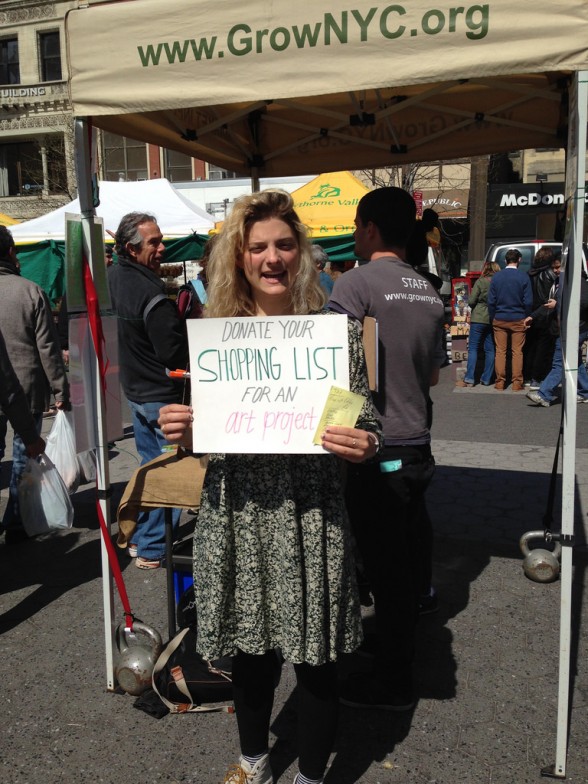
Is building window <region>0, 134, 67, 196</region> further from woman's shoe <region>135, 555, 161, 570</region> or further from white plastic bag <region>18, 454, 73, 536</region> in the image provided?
→ woman's shoe <region>135, 555, 161, 570</region>

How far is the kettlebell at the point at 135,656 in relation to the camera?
3.05 meters

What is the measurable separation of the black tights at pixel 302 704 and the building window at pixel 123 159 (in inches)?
1178

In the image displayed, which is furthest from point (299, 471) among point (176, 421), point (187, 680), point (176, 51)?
point (176, 51)

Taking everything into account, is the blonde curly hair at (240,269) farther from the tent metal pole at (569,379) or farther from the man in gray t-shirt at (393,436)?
the tent metal pole at (569,379)

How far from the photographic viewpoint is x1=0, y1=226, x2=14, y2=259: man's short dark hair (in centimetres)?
445

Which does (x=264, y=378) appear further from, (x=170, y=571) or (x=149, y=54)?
(x=170, y=571)

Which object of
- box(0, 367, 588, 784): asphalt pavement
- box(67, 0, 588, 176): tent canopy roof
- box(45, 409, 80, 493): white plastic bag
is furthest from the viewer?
box(45, 409, 80, 493): white plastic bag

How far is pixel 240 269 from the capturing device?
7.50 feet

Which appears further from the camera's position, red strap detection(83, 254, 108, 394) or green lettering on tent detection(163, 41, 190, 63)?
red strap detection(83, 254, 108, 394)

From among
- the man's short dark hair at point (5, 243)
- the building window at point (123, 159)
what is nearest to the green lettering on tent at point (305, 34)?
the man's short dark hair at point (5, 243)

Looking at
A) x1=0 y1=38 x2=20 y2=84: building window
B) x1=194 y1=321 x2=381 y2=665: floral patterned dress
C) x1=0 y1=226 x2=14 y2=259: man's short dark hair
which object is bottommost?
x1=194 y1=321 x2=381 y2=665: floral patterned dress

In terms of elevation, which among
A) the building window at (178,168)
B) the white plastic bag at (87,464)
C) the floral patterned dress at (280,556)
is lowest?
the white plastic bag at (87,464)

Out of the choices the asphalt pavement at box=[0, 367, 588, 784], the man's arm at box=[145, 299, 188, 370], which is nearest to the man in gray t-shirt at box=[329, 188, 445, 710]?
the asphalt pavement at box=[0, 367, 588, 784]

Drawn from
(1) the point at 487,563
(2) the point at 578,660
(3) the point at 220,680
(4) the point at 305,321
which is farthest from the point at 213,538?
(1) the point at 487,563
